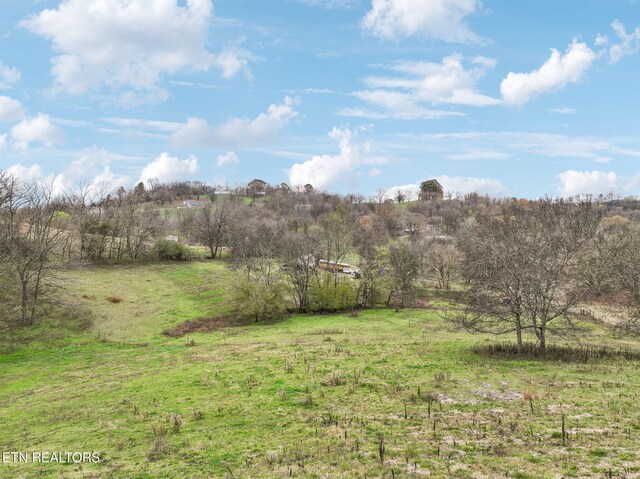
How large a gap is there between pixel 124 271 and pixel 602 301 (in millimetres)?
78542

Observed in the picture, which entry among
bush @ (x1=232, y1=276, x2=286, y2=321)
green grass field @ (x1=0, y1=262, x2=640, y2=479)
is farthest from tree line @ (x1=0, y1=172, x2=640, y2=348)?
green grass field @ (x1=0, y1=262, x2=640, y2=479)

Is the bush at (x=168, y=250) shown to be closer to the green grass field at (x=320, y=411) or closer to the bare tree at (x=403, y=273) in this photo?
the bare tree at (x=403, y=273)

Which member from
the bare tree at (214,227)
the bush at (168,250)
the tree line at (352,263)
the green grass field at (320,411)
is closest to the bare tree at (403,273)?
the tree line at (352,263)

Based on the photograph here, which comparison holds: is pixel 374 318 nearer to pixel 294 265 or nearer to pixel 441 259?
pixel 294 265

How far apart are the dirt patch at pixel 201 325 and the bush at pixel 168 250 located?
3314 cm

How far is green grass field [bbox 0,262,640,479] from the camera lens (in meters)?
12.5

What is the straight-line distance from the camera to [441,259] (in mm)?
74938

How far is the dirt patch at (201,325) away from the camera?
149ft

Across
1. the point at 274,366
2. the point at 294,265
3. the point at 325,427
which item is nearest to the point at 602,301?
the point at 294,265

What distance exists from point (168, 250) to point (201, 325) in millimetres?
36707

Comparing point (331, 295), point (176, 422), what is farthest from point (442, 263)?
point (176, 422)

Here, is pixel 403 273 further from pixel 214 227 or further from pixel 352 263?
pixel 214 227

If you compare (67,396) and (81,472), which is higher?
(81,472)

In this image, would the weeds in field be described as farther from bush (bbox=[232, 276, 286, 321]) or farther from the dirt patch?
bush (bbox=[232, 276, 286, 321])
